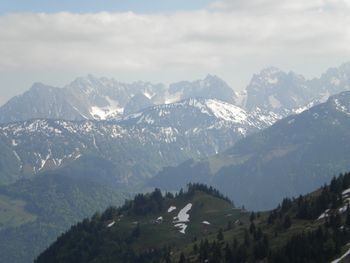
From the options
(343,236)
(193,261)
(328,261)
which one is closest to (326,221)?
(343,236)

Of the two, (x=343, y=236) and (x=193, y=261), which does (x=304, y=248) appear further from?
(x=193, y=261)

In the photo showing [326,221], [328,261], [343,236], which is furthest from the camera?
[326,221]

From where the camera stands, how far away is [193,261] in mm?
196625

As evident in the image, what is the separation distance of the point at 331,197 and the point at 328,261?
188 feet

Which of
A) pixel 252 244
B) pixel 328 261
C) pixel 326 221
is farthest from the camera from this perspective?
pixel 252 244

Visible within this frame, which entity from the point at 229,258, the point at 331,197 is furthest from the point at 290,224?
the point at 229,258

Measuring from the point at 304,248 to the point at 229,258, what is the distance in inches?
1332

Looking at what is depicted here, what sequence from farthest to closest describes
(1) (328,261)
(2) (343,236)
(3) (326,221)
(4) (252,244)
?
1. (4) (252,244)
2. (3) (326,221)
3. (2) (343,236)
4. (1) (328,261)

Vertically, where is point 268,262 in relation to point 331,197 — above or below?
below

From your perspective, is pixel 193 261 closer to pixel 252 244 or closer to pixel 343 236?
pixel 252 244

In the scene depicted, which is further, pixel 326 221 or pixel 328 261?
pixel 326 221

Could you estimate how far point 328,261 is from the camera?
144375 mm

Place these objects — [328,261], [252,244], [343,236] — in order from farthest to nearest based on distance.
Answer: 1. [252,244]
2. [343,236]
3. [328,261]

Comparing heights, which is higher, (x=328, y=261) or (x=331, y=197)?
(x=331, y=197)
